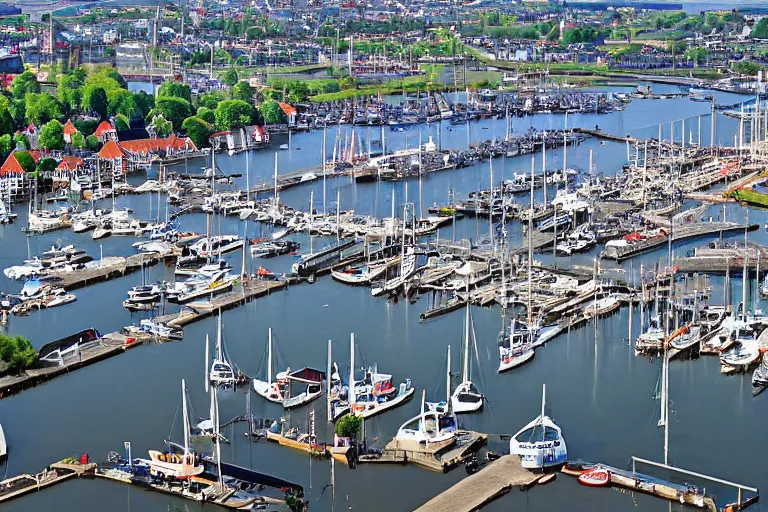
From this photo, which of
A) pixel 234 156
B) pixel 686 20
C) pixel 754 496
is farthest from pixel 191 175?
pixel 686 20

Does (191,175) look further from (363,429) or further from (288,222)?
(363,429)

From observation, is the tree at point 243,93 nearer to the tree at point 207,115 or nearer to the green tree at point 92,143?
the tree at point 207,115

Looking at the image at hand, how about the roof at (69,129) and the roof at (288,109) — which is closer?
the roof at (69,129)

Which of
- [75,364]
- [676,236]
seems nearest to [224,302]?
[75,364]

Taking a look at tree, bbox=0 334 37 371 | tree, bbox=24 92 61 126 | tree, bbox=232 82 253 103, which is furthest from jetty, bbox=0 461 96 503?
tree, bbox=232 82 253 103

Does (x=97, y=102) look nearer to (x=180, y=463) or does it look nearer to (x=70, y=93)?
(x=70, y=93)

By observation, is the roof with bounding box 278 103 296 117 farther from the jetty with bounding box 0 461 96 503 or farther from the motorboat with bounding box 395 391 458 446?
the jetty with bounding box 0 461 96 503

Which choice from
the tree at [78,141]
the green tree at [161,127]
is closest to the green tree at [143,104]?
the green tree at [161,127]
